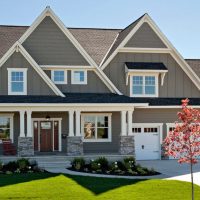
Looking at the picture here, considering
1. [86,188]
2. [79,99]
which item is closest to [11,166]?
[79,99]

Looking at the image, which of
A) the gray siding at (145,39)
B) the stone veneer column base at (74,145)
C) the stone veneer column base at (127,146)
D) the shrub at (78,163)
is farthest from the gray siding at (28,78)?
the gray siding at (145,39)

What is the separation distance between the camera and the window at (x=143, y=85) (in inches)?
1302

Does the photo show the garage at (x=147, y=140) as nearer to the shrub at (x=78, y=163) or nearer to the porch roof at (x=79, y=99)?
the porch roof at (x=79, y=99)

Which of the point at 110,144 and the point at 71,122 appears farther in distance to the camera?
the point at 110,144

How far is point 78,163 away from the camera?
25406mm

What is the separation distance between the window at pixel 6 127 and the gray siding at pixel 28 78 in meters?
1.78

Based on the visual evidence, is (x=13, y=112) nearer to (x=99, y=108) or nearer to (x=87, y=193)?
(x=99, y=108)

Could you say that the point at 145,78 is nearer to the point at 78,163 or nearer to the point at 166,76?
the point at 166,76

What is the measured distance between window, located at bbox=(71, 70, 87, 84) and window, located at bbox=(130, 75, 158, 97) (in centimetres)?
339

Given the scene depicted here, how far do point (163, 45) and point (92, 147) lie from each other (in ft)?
27.8

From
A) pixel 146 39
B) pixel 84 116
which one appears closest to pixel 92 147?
pixel 84 116

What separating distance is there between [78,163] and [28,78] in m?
6.75

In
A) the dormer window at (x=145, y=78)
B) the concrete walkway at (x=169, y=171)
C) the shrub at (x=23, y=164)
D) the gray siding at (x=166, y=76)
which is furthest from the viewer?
the gray siding at (x=166, y=76)

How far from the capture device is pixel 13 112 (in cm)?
3008
